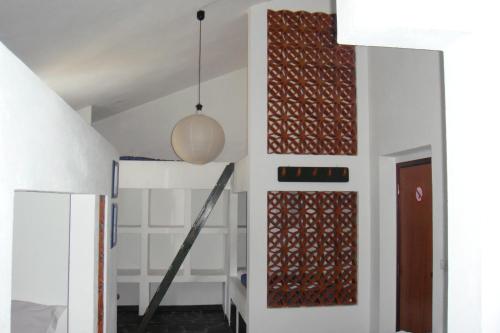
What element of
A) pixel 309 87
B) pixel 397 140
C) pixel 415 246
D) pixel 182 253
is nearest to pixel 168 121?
pixel 182 253

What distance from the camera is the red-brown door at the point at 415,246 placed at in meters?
3.27

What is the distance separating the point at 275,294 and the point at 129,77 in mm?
2318

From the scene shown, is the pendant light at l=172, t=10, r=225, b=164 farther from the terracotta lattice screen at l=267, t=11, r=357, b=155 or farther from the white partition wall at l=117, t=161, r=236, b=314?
the white partition wall at l=117, t=161, r=236, b=314

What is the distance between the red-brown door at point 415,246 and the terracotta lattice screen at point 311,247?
45 centimetres

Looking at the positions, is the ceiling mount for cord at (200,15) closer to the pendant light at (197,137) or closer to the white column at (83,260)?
the pendant light at (197,137)

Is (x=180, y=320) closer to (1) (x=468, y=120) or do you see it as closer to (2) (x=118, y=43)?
(2) (x=118, y=43)

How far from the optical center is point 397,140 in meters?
3.53

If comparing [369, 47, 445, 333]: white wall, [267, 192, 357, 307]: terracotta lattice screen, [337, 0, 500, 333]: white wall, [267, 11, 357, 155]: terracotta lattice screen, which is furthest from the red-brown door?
[337, 0, 500, 333]: white wall

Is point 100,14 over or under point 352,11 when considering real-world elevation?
over

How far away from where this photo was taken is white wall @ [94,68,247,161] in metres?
6.00

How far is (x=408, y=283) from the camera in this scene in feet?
11.7

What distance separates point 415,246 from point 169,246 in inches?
121

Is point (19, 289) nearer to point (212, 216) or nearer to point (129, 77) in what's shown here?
point (129, 77)

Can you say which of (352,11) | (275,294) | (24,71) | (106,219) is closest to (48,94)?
(24,71)
